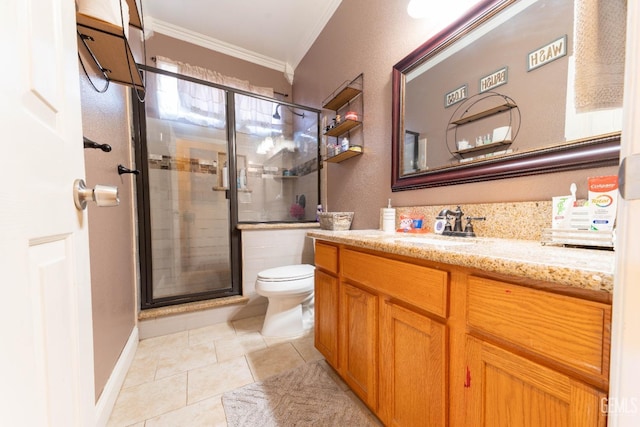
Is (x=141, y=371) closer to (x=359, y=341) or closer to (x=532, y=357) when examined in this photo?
(x=359, y=341)

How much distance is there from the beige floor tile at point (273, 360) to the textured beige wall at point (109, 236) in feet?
2.32

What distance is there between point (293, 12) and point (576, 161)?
2.49 m

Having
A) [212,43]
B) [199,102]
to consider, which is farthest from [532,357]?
[212,43]

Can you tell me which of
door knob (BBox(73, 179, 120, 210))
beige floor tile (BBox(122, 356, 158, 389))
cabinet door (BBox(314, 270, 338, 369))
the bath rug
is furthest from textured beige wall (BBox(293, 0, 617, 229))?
beige floor tile (BBox(122, 356, 158, 389))

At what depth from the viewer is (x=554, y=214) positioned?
81cm

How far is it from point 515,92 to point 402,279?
88cm

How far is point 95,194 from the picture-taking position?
48 cm

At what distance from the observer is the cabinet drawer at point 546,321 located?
0.41m

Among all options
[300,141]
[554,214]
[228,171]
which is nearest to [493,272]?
[554,214]

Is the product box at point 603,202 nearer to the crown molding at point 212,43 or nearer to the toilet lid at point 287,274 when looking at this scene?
the toilet lid at point 287,274

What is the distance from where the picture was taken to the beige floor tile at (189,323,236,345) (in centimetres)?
172

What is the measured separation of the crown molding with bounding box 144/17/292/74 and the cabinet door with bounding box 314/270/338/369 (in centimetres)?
273

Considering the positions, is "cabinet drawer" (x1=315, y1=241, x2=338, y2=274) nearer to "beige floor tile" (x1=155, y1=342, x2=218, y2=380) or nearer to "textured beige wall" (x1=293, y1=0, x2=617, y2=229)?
"textured beige wall" (x1=293, y1=0, x2=617, y2=229)

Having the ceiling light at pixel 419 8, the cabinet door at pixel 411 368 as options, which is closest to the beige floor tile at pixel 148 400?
the cabinet door at pixel 411 368
